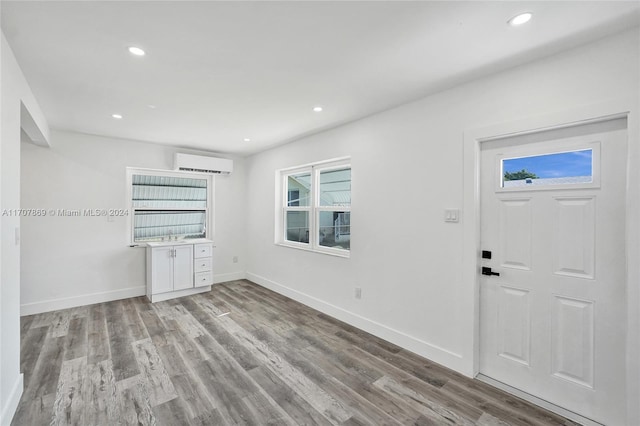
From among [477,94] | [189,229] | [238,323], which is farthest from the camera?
[189,229]

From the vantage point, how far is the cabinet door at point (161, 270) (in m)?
4.19

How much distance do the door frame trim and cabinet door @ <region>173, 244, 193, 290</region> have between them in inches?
154

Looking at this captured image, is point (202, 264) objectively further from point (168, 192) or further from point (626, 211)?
point (626, 211)

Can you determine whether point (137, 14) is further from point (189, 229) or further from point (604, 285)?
point (189, 229)

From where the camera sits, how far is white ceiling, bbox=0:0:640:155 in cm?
155

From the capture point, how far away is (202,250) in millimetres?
4656

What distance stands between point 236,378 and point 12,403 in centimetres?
143

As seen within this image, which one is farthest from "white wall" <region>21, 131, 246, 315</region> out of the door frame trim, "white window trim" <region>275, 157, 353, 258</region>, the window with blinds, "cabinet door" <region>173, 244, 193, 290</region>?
the door frame trim

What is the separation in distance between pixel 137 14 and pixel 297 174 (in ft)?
10.3

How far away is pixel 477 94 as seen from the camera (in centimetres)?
233

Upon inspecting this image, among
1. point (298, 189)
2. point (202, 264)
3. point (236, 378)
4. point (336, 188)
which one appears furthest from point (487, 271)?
point (202, 264)

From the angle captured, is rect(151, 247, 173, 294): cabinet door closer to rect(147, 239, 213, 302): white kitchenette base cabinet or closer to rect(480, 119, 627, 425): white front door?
rect(147, 239, 213, 302): white kitchenette base cabinet

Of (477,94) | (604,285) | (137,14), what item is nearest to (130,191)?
(137,14)

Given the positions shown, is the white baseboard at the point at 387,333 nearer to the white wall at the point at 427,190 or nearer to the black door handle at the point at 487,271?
the white wall at the point at 427,190
